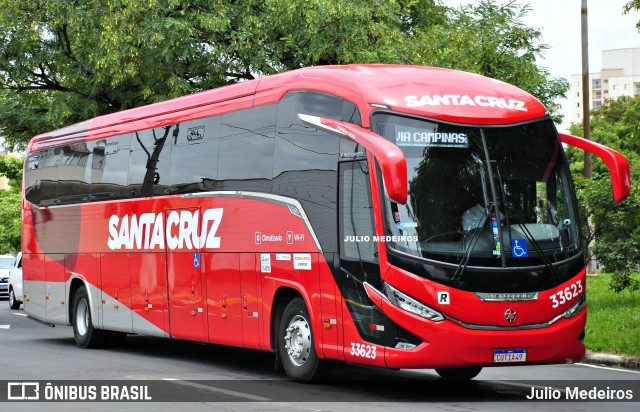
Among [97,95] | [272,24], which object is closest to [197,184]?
[272,24]

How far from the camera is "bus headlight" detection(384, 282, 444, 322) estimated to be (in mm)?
11875

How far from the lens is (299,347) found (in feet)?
45.4

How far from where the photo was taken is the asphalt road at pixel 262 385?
38.5 feet

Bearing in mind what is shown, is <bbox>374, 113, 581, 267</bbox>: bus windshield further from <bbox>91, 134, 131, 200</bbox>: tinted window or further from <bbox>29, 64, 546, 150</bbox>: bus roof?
<bbox>91, 134, 131, 200</bbox>: tinted window

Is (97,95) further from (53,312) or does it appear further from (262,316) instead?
(262,316)

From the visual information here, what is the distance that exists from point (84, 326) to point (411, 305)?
10.4 metres

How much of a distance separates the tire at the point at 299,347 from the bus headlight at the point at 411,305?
176 centimetres

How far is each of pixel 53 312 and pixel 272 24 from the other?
28.8 ft

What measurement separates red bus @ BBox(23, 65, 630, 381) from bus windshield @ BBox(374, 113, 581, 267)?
15mm

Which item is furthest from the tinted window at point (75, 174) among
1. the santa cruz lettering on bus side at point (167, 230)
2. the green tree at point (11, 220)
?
the green tree at point (11, 220)

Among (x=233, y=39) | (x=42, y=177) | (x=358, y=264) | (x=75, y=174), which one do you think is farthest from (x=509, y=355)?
(x=233, y=39)

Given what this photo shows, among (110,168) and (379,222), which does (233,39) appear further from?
(379,222)

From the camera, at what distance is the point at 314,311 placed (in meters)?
13.4

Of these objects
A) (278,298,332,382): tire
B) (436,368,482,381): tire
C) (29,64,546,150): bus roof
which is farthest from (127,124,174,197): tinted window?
(436,368,482,381): tire
